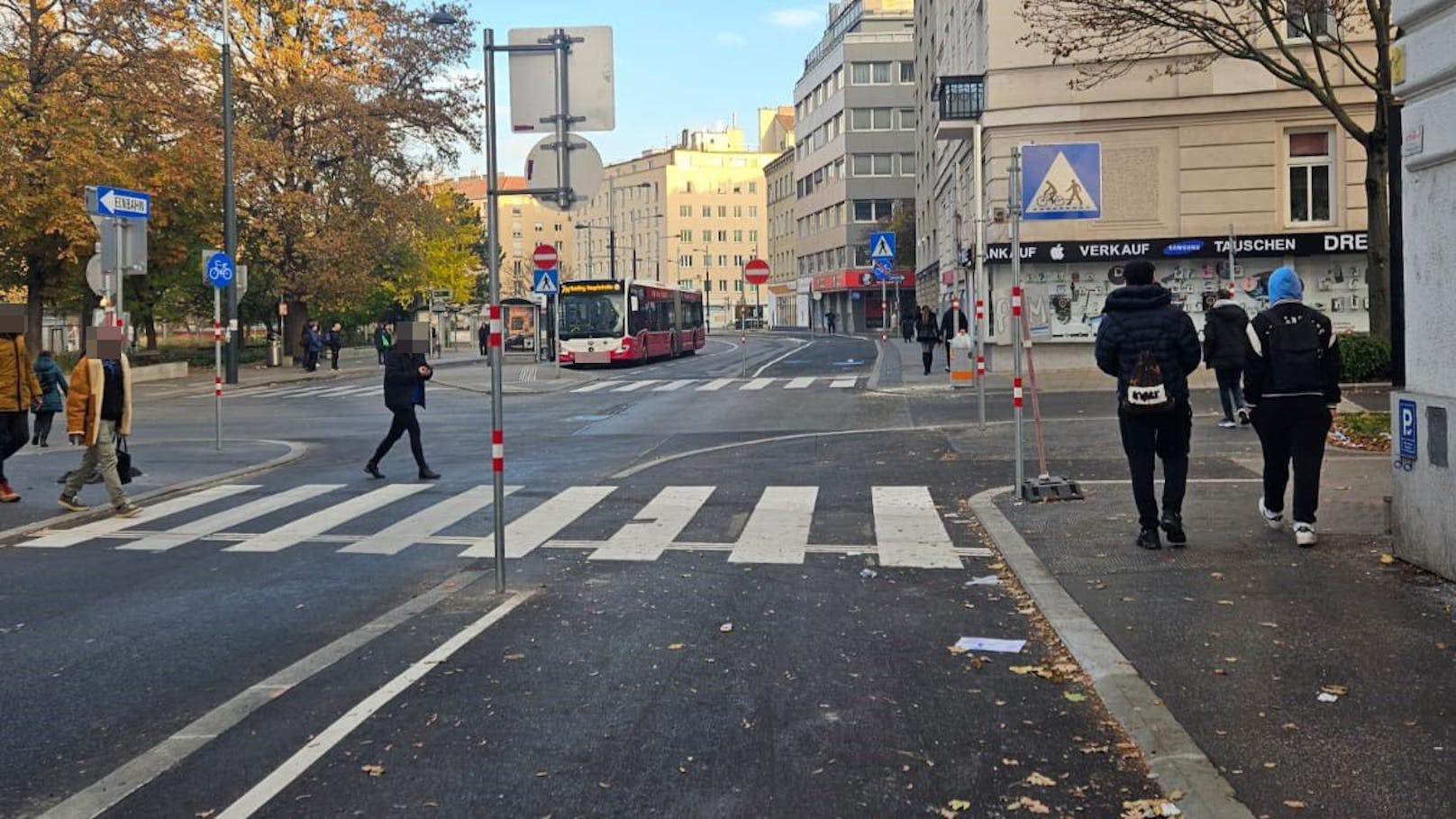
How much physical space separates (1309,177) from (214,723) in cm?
2748

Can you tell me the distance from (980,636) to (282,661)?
11.3ft

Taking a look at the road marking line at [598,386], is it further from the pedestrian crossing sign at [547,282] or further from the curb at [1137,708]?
the curb at [1137,708]

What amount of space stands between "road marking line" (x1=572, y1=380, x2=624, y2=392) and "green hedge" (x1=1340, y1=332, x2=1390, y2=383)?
15923 millimetres

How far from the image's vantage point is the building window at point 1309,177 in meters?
27.5

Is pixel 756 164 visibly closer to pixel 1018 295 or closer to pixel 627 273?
pixel 627 273

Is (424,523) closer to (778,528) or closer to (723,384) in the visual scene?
(778,528)

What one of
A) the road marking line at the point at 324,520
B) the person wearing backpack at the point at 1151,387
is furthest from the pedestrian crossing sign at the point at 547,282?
the person wearing backpack at the point at 1151,387

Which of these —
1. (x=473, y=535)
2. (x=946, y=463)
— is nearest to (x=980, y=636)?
(x=473, y=535)

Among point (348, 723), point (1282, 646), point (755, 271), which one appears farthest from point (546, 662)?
point (755, 271)

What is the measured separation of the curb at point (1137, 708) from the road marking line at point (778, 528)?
1.71 m

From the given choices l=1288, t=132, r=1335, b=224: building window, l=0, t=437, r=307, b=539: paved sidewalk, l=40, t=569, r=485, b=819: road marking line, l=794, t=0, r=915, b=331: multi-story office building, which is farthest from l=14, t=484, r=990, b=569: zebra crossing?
l=794, t=0, r=915, b=331: multi-story office building

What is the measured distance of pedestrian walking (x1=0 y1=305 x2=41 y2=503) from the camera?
1191cm

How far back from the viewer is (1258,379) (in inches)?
331

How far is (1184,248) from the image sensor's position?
89.1 feet
